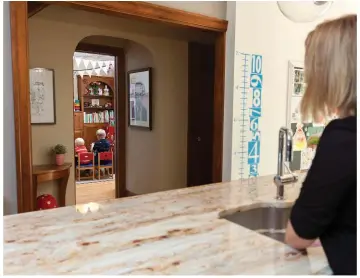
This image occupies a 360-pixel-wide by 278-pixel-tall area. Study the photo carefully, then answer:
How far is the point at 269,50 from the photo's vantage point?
2.99 m

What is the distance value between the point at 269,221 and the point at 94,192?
414 centimetres

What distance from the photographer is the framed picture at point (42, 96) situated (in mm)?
3301

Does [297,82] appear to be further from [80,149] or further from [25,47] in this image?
[80,149]

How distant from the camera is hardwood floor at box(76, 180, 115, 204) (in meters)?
Result: 4.91

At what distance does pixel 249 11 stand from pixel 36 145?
7.48 ft

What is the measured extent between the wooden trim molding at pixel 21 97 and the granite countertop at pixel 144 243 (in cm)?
85

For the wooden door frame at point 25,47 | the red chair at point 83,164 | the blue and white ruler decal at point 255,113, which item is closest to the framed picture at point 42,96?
the wooden door frame at point 25,47

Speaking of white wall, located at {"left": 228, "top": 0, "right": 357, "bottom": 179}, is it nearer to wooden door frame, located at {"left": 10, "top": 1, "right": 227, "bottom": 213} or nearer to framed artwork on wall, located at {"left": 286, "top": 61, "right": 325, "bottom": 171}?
framed artwork on wall, located at {"left": 286, "top": 61, "right": 325, "bottom": 171}

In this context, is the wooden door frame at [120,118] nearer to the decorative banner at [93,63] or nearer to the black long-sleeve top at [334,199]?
the decorative banner at [93,63]

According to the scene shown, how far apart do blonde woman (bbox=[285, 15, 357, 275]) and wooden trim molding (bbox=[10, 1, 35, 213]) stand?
5.53ft

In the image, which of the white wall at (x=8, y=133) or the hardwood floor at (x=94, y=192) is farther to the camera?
the hardwood floor at (x=94, y=192)

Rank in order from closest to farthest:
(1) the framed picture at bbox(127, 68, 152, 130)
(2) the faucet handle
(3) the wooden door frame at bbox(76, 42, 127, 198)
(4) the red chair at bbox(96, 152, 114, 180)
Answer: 1. (2) the faucet handle
2. (1) the framed picture at bbox(127, 68, 152, 130)
3. (3) the wooden door frame at bbox(76, 42, 127, 198)
4. (4) the red chair at bbox(96, 152, 114, 180)

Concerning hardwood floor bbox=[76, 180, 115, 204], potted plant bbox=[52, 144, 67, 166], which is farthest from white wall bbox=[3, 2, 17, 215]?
hardwood floor bbox=[76, 180, 115, 204]

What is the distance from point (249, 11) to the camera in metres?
2.81
